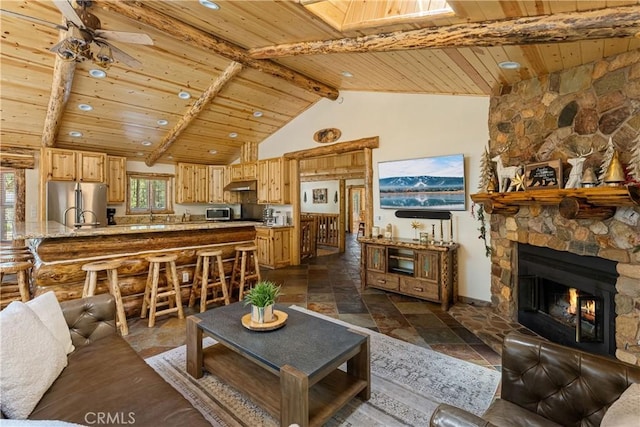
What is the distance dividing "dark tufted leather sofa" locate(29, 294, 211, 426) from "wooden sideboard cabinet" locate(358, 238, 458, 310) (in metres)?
3.39

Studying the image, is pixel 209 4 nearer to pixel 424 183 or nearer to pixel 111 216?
pixel 424 183

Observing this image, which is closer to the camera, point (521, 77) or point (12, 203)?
point (521, 77)

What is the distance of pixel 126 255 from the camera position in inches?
145

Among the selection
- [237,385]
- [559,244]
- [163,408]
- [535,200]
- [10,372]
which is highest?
[535,200]

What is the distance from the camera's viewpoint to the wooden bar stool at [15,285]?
2.93 metres

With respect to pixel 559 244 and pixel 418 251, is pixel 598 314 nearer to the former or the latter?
pixel 559 244

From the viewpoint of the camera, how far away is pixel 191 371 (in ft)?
8.00

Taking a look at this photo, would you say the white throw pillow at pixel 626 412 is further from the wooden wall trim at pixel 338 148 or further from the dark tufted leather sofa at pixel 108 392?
the wooden wall trim at pixel 338 148

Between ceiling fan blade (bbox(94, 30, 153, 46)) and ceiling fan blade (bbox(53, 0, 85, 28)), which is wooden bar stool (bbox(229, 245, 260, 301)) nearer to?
ceiling fan blade (bbox(94, 30, 153, 46))

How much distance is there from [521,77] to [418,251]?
2.36 meters

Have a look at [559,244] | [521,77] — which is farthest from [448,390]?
[521,77]

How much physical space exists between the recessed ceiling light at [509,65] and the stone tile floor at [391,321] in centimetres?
273

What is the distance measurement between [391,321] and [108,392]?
112 inches

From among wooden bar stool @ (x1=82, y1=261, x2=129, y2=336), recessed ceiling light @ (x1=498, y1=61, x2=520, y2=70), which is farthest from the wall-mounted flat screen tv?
wooden bar stool @ (x1=82, y1=261, x2=129, y2=336)
